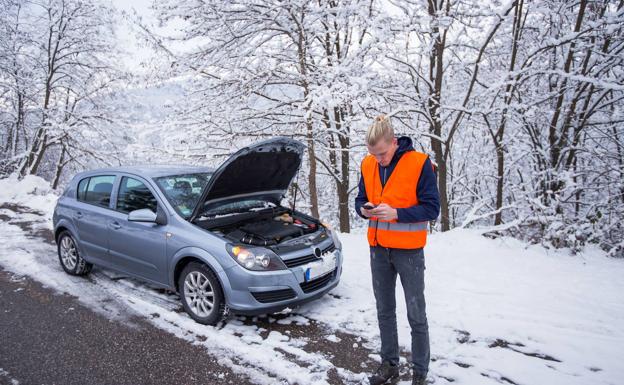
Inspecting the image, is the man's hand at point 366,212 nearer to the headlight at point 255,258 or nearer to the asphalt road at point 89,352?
the headlight at point 255,258

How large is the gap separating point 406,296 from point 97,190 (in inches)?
175

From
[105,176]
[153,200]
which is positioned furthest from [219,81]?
[153,200]

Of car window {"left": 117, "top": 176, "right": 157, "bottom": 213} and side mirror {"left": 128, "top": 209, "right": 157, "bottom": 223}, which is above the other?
car window {"left": 117, "top": 176, "right": 157, "bottom": 213}

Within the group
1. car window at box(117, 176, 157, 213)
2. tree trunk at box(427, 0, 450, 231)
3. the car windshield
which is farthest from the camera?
tree trunk at box(427, 0, 450, 231)

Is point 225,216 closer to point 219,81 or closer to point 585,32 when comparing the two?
point 219,81

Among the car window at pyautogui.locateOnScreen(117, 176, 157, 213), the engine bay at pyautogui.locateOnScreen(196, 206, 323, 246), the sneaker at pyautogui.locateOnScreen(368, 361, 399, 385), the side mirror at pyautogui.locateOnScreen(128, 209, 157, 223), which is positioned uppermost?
the car window at pyautogui.locateOnScreen(117, 176, 157, 213)

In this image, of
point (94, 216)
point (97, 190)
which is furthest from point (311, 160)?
point (94, 216)

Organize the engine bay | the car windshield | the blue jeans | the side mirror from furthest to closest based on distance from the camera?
the car windshield < the side mirror < the engine bay < the blue jeans

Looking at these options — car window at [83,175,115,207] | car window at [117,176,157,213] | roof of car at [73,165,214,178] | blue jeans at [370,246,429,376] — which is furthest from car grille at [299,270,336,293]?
car window at [83,175,115,207]

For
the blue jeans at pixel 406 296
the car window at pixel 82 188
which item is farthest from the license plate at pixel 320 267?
the car window at pixel 82 188

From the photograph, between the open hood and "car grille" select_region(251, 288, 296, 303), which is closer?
"car grille" select_region(251, 288, 296, 303)

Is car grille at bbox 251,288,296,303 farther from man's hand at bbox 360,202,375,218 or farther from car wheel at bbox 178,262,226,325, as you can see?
man's hand at bbox 360,202,375,218

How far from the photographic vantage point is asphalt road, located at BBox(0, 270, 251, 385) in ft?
9.55

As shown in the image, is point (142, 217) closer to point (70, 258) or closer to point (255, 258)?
point (255, 258)
